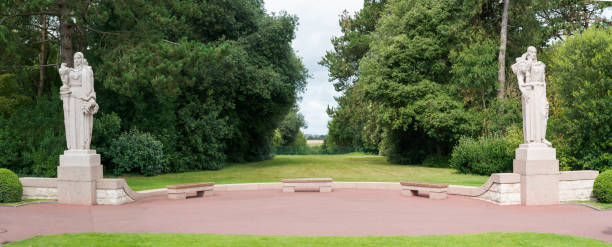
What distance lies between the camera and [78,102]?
1216 cm

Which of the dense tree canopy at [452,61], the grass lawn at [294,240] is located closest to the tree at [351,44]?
the dense tree canopy at [452,61]

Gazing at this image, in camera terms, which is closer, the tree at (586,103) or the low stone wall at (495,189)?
the low stone wall at (495,189)

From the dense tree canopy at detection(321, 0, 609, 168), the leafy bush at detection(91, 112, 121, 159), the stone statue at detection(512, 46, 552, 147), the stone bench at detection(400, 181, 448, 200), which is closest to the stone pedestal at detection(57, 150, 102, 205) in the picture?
the stone bench at detection(400, 181, 448, 200)

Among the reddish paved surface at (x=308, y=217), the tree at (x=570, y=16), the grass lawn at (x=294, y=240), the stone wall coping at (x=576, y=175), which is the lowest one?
the reddish paved surface at (x=308, y=217)

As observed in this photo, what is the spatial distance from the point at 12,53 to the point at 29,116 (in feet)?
11.6

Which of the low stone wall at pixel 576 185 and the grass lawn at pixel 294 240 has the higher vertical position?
the low stone wall at pixel 576 185

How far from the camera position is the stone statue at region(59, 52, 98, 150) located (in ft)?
39.8

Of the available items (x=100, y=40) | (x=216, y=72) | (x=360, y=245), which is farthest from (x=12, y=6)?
(x=360, y=245)

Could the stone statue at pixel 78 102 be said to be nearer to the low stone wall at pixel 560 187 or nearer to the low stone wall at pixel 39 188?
the low stone wall at pixel 39 188

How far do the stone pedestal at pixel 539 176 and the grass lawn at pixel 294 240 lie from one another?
170 inches

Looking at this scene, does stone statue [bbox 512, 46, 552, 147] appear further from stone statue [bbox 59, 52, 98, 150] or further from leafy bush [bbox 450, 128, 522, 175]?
stone statue [bbox 59, 52, 98, 150]

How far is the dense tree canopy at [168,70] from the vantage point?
2064 cm

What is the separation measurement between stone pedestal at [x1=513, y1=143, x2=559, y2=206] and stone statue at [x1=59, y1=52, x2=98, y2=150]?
11647 mm

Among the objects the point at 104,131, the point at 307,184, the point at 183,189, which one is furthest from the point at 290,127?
the point at 183,189
